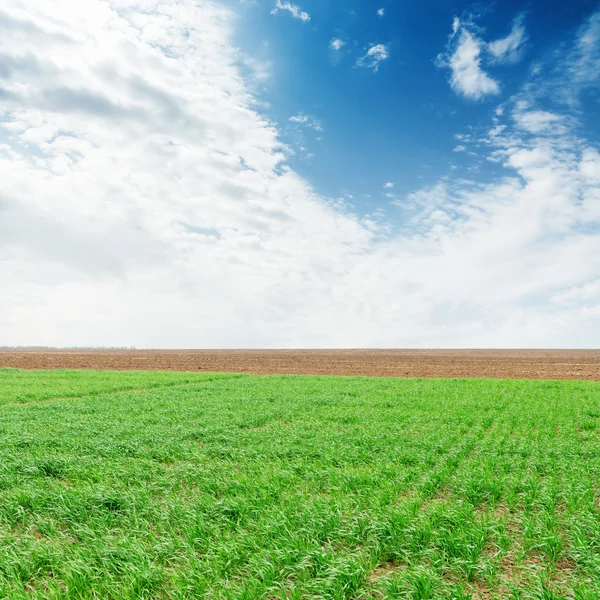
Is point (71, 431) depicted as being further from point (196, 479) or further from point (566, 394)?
point (566, 394)

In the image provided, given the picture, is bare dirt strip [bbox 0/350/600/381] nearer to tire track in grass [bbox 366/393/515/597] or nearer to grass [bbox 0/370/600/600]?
grass [bbox 0/370/600/600]

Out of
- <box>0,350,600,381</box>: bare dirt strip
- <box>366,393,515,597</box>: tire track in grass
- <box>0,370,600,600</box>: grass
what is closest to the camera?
<box>0,370,600,600</box>: grass

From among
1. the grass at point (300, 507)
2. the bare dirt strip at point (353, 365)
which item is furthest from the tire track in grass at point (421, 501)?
the bare dirt strip at point (353, 365)

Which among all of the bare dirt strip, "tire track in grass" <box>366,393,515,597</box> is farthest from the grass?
the bare dirt strip

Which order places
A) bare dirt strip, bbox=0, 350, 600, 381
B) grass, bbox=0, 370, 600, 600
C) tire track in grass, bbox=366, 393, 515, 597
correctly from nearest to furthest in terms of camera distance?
grass, bbox=0, 370, 600, 600 → tire track in grass, bbox=366, 393, 515, 597 → bare dirt strip, bbox=0, 350, 600, 381

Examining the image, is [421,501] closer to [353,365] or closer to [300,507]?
[300,507]

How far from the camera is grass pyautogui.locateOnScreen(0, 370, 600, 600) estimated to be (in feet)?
19.3

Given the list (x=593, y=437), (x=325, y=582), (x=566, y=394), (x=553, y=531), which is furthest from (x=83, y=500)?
(x=566, y=394)

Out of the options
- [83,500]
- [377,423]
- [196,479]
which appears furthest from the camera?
[377,423]

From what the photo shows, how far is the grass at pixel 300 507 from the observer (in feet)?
19.3

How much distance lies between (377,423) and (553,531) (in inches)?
372

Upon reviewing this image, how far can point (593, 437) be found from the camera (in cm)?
1441

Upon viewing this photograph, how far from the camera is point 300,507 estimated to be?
8188 mm

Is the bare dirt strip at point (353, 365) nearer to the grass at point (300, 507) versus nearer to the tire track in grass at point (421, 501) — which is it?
the grass at point (300, 507)
